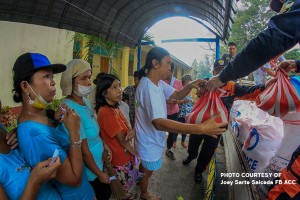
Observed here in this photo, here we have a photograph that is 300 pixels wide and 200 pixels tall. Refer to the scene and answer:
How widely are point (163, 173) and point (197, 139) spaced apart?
0.90 m

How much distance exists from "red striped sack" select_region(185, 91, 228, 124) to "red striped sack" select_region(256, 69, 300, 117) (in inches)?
16.4

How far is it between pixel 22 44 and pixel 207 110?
6.59 meters

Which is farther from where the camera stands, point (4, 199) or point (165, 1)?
point (165, 1)

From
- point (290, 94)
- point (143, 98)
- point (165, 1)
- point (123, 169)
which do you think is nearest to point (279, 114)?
point (290, 94)

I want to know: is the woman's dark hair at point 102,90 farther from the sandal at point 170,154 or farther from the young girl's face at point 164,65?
the sandal at point 170,154

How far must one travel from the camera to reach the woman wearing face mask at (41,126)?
1.30 m

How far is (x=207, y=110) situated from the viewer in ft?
7.19

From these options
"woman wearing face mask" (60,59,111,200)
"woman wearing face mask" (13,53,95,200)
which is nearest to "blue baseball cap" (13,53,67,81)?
"woman wearing face mask" (13,53,95,200)

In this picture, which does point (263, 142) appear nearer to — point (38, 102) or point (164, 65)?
point (164, 65)

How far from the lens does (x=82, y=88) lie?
217cm

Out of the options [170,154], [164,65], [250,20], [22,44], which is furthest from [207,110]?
[250,20]

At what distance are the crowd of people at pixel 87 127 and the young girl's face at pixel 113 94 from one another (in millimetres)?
13

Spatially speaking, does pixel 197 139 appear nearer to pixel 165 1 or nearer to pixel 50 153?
pixel 50 153

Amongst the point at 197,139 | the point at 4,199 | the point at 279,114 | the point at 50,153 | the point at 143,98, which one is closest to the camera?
the point at 4,199
